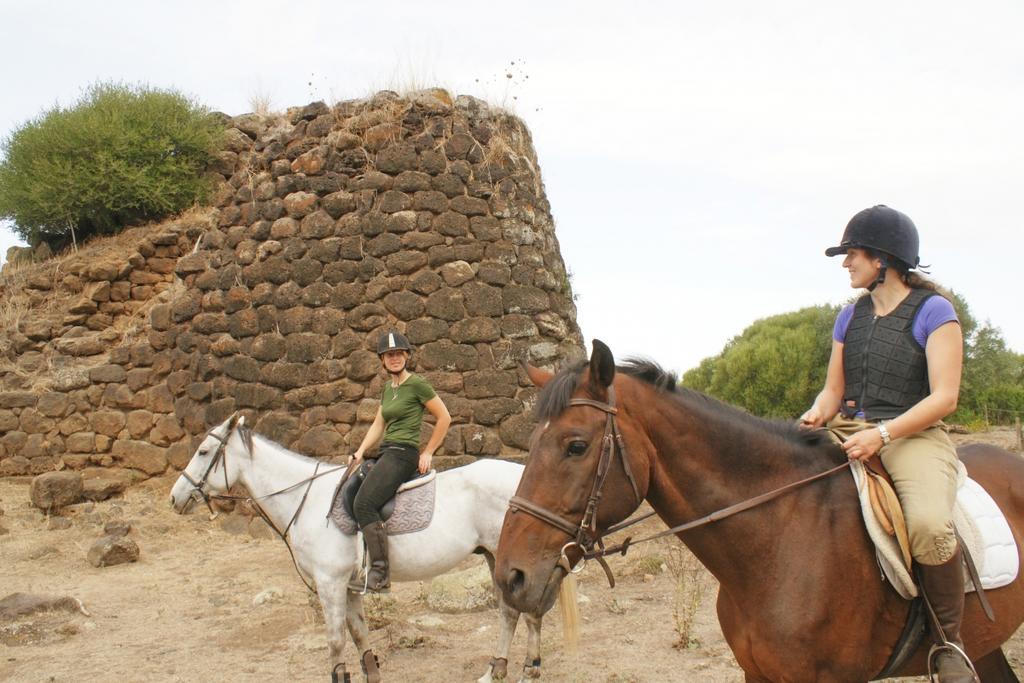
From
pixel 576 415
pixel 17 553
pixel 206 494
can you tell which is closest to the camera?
pixel 576 415

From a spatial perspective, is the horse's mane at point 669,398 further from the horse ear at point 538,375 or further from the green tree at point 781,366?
the green tree at point 781,366

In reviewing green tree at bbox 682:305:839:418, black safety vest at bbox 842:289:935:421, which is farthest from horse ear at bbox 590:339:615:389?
green tree at bbox 682:305:839:418

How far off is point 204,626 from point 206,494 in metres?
1.73

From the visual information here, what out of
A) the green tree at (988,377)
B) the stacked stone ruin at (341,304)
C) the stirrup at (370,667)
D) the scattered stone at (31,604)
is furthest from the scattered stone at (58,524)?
the green tree at (988,377)

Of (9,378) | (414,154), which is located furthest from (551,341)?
(9,378)

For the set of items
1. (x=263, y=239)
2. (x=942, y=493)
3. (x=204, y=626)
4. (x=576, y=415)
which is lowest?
(x=204, y=626)

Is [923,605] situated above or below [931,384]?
below

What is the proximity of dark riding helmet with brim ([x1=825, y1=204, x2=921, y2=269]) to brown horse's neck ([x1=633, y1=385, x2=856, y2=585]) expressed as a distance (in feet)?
2.84

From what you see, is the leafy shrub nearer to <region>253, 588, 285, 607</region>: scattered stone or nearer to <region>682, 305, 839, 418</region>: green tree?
<region>682, 305, 839, 418</region>: green tree

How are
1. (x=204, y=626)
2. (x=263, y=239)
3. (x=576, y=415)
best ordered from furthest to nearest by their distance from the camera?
(x=263, y=239) → (x=204, y=626) → (x=576, y=415)

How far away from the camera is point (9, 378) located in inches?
425

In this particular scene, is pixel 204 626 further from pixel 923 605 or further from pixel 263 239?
pixel 923 605

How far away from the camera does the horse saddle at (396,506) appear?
17.6 feet

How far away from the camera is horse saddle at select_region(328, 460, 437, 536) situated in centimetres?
538
